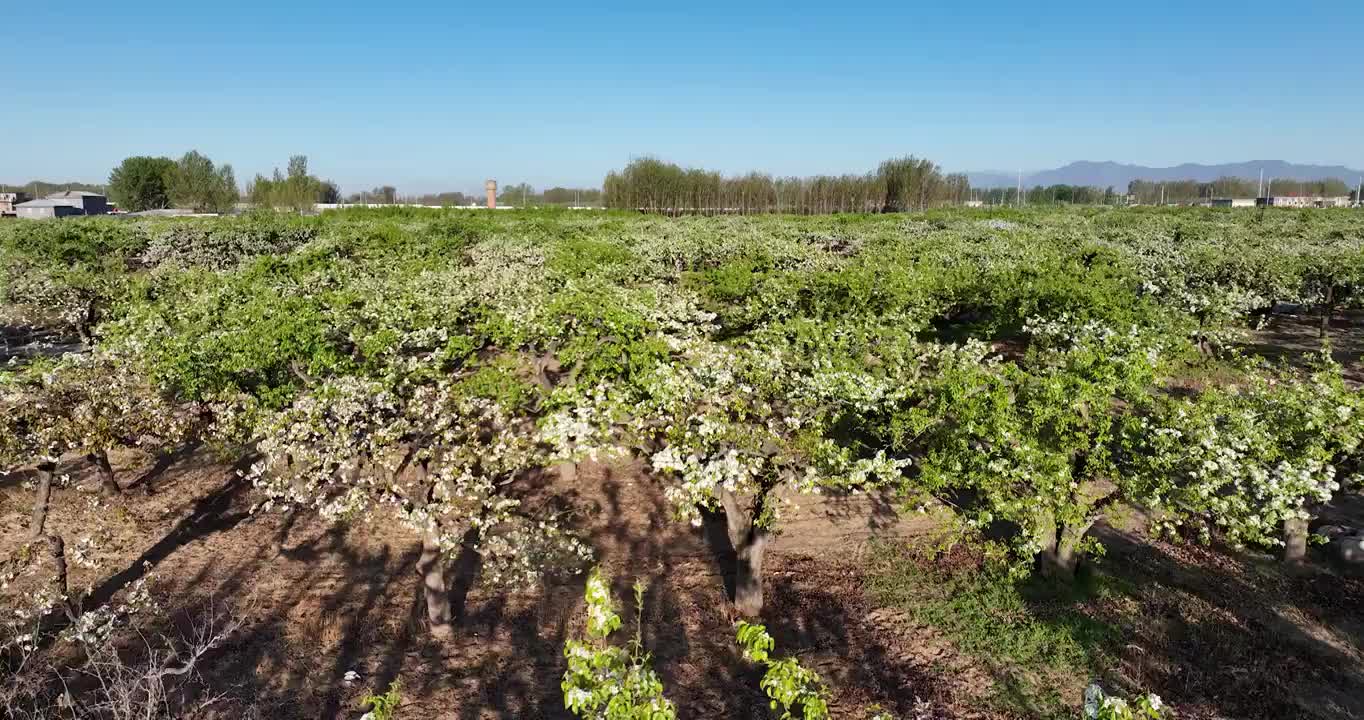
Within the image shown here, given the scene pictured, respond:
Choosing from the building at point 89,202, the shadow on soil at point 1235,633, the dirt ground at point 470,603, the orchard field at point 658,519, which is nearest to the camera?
the shadow on soil at point 1235,633

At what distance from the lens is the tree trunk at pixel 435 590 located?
51.0ft

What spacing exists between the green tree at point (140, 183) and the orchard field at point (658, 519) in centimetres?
13399

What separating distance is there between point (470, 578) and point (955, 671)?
1088 cm

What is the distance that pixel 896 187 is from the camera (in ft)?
392

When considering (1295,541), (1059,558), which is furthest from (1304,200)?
(1059,558)

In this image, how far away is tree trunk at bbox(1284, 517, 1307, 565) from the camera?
17266 millimetres

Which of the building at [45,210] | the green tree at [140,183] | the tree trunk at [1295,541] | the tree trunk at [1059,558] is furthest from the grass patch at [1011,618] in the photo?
the green tree at [140,183]

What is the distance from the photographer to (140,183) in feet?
422

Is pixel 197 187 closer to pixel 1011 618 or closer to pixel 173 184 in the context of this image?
pixel 173 184

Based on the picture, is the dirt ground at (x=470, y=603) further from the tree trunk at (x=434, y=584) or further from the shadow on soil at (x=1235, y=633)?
the shadow on soil at (x=1235, y=633)

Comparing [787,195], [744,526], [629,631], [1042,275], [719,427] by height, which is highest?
[787,195]

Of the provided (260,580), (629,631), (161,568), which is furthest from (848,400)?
(161,568)

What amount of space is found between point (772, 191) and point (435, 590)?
112610 mm

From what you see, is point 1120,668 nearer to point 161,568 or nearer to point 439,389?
point 439,389
